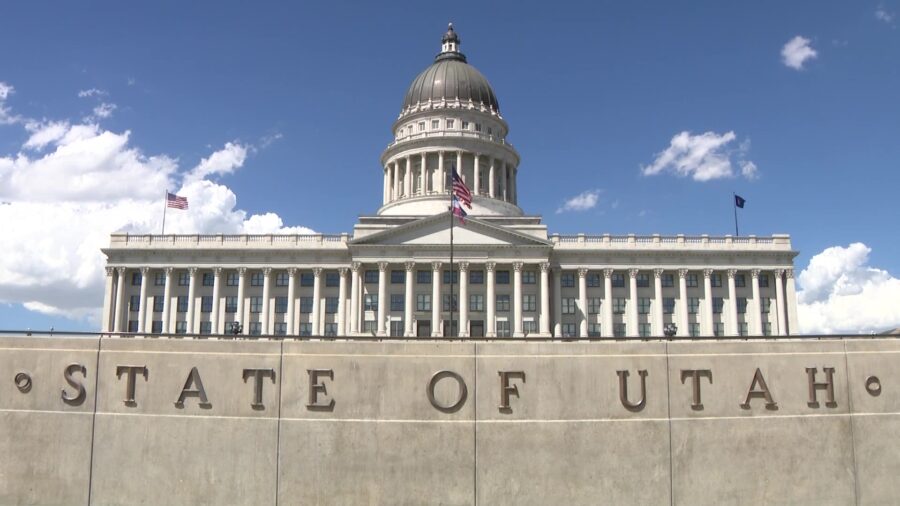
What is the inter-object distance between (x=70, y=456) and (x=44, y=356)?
3.05 meters

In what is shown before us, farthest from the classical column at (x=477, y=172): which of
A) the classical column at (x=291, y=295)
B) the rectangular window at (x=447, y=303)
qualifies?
the classical column at (x=291, y=295)

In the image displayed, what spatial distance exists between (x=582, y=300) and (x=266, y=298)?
3444 cm

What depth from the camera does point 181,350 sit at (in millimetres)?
20266

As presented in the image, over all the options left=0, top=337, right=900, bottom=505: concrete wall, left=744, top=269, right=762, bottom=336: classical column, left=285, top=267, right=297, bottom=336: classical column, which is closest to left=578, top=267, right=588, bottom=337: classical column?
left=744, top=269, right=762, bottom=336: classical column

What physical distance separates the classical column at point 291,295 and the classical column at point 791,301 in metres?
53.8

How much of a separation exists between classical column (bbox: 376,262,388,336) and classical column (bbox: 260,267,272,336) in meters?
12.4

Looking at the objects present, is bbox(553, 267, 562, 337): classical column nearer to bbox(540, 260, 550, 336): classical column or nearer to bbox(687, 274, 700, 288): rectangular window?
bbox(540, 260, 550, 336): classical column

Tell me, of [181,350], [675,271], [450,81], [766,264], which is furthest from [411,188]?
[181,350]

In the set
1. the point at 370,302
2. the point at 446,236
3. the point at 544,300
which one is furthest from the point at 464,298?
the point at 370,302

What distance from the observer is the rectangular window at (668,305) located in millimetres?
76375

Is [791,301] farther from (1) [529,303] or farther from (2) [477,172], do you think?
(2) [477,172]

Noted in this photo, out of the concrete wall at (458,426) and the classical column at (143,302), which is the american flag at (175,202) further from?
the concrete wall at (458,426)

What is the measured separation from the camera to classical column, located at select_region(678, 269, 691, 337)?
247 feet

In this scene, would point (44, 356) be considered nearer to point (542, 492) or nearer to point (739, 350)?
point (542, 492)
